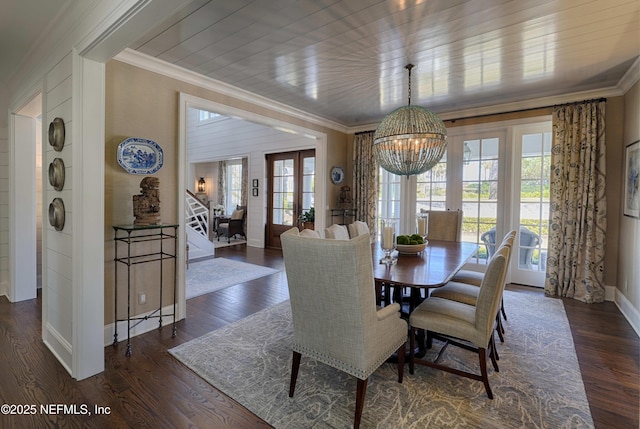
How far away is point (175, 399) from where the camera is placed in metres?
1.96

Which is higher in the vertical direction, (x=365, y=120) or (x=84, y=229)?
(x=365, y=120)

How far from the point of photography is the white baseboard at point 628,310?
9.72 feet

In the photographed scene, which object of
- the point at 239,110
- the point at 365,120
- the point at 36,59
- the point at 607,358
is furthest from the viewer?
the point at 365,120

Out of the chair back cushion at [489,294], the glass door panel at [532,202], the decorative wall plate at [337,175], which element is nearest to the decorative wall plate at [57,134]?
the chair back cushion at [489,294]

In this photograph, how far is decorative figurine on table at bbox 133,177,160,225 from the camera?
8.66 ft

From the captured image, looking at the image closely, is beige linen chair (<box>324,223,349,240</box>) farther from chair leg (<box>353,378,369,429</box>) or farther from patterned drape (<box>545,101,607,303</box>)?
patterned drape (<box>545,101,607,303</box>)

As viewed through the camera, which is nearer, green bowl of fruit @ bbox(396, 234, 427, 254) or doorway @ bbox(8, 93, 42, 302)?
green bowl of fruit @ bbox(396, 234, 427, 254)

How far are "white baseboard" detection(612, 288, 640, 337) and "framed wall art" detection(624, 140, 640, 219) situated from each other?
36.5 inches

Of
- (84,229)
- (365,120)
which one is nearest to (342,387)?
(84,229)

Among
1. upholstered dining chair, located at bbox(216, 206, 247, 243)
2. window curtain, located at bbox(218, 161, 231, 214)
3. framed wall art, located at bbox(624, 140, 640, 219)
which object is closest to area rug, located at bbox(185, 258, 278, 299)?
upholstered dining chair, located at bbox(216, 206, 247, 243)

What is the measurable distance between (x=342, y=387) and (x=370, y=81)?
3.12 meters

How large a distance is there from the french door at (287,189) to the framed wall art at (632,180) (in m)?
4.95

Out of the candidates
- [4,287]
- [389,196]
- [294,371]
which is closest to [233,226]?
[389,196]

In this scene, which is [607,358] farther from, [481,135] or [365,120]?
[365,120]
